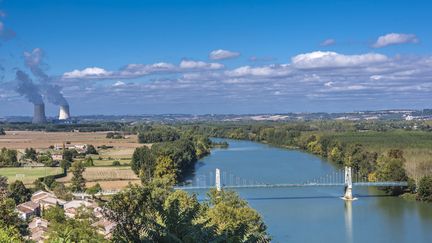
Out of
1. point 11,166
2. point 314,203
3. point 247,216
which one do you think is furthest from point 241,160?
point 247,216

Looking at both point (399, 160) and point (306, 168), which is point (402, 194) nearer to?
point (399, 160)

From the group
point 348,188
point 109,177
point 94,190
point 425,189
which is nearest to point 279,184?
point 348,188

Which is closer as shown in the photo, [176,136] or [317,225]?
[317,225]

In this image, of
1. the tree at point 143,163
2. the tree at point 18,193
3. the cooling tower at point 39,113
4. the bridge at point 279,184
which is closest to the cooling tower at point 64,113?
the cooling tower at point 39,113

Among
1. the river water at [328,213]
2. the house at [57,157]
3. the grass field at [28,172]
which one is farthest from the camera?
the house at [57,157]

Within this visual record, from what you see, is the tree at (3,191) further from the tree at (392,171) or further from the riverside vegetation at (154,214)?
the tree at (392,171)

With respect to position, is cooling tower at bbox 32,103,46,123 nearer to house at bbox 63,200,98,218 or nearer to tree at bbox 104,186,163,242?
house at bbox 63,200,98,218
